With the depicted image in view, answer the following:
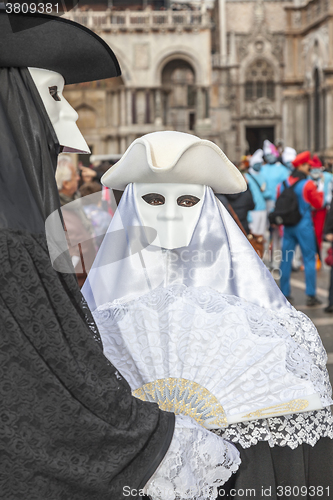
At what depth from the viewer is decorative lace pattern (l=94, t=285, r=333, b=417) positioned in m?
1.87

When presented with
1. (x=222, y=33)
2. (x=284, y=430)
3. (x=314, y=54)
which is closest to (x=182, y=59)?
(x=314, y=54)

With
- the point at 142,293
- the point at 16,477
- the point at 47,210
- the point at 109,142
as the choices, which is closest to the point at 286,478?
the point at 142,293

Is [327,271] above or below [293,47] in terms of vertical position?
below

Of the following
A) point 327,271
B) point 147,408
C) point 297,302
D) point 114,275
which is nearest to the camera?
point 147,408

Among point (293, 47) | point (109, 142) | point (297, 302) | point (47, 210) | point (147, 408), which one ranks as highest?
point (293, 47)

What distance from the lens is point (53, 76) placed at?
5.22 ft

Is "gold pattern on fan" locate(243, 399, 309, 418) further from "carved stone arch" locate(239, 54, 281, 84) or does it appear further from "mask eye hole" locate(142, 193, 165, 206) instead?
"carved stone arch" locate(239, 54, 281, 84)

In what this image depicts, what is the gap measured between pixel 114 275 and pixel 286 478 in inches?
32.8

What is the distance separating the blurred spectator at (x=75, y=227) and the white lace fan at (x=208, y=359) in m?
0.34

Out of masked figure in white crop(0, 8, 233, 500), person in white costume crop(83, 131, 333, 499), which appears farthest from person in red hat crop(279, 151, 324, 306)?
masked figure in white crop(0, 8, 233, 500)

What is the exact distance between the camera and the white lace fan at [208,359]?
6.05 ft

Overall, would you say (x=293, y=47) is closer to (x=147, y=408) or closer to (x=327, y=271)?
(x=327, y=271)

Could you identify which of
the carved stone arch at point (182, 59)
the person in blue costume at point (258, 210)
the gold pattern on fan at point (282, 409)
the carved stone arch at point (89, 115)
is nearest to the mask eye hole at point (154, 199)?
the gold pattern on fan at point (282, 409)

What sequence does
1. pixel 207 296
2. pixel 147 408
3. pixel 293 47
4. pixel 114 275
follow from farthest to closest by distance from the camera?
pixel 293 47 < pixel 114 275 < pixel 207 296 < pixel 147 408
